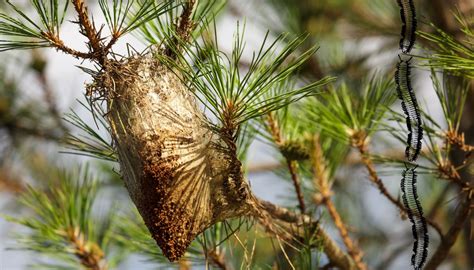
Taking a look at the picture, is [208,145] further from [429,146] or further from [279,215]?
[429,146]

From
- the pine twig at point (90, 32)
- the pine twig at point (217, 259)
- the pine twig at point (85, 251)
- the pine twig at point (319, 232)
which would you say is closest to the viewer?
the pine twig at point (90, 32)

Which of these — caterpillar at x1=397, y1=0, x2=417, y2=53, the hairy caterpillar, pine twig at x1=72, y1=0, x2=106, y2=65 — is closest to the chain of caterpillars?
caterpillar at x1=397, y1=0, x2=417, y2=53

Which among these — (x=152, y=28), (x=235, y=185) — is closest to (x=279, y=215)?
(x=235, y=185)

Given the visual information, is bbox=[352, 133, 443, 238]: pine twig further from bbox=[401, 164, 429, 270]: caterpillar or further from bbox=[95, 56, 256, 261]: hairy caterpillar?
bbox=[95, 56, 256, 261]: hairy caterpillar

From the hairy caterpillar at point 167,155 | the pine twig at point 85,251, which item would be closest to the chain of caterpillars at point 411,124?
the hairy caterpillar at point 167,155

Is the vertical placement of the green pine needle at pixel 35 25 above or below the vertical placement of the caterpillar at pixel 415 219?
above

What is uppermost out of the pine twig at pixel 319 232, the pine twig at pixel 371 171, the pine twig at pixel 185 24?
the pine twig at pixel 185 24

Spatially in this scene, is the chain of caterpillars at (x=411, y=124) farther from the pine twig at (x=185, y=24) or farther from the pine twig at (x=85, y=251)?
the pine twig at (x=85, y=251)
